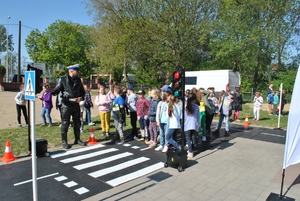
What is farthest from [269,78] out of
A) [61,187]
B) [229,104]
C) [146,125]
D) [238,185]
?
[61,187]

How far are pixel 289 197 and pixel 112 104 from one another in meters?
6.01

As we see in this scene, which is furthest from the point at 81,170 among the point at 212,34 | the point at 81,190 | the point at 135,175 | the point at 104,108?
the point at 212,34

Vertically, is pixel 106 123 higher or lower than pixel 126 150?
higher

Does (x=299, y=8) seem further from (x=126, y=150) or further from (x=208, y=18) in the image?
(x=126, y=150)

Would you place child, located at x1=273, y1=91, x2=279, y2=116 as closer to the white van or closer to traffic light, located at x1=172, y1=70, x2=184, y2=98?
the white van

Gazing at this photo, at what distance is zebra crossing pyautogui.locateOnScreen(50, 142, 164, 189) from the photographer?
5.19 m

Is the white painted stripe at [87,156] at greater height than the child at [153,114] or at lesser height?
lesser

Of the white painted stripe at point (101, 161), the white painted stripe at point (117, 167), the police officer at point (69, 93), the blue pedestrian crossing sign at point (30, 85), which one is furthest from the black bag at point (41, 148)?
the blue pedestrian crossing sign at point (30, 85)

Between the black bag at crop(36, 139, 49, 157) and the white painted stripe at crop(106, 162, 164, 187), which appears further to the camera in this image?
the black bag at crop(36, 139, 49, 157)

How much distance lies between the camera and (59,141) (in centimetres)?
765

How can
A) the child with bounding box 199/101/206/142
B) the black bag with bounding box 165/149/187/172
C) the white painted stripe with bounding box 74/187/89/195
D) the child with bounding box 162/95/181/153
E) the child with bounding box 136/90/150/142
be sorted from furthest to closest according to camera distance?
the child with bounding box 199/101/206/142, the child with bounding box 136/90/150/142, the child with bounding box 162/95/181/153, the black bag with bounding box 165/149/187/172, the white painted stripe with bounding box 74/187/89/195

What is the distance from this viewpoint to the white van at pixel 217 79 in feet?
70.4

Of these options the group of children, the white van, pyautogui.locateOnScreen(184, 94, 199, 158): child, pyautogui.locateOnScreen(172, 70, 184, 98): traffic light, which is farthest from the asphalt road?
the white van

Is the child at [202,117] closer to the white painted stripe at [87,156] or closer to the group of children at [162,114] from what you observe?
the group of children at [162,114]
